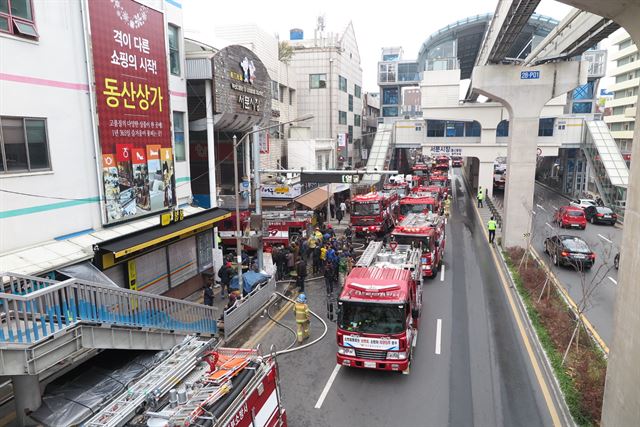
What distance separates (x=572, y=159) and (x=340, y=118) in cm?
2775

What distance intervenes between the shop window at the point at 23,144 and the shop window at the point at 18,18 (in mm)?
2093

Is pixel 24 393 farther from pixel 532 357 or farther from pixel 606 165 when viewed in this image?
pixel 606 165

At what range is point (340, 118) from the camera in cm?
5447

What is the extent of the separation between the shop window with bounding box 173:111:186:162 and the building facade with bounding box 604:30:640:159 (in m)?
78.3

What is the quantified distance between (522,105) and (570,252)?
28.6ft

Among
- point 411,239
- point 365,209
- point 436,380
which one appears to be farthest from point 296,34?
point 436,380

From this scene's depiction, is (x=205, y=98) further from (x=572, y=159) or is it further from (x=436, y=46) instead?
(x=436, y=46)

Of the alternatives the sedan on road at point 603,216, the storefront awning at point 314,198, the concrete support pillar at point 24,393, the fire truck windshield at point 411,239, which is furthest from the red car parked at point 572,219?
the concrete support pillar at point 24,393

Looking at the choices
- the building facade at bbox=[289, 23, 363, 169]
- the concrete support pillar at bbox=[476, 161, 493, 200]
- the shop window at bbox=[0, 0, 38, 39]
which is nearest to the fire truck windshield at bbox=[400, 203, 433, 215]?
the building facade at bbox=[289, 23, 363, 169]

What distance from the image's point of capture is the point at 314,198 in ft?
108

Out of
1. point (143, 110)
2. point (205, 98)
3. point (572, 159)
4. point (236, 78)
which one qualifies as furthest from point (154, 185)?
point (572, 159)

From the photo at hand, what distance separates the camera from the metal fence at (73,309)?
25.1 feet

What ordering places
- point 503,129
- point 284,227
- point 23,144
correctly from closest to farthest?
point 23,144 < point 284,227 < point 503,129

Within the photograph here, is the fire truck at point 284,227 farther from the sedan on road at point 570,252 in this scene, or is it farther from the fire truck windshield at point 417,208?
the sedan on road at point 570,252
